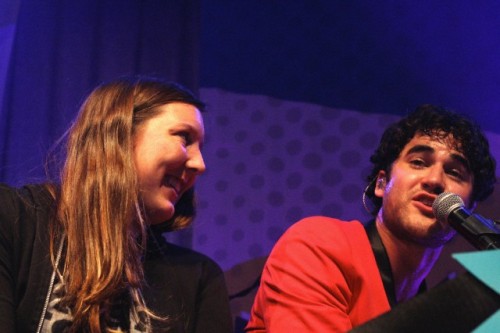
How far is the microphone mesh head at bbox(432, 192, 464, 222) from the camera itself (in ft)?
3.79

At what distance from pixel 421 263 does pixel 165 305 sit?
0.82 meters

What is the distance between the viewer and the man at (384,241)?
1.41 meters

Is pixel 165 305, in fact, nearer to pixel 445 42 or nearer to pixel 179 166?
pixel 179 166

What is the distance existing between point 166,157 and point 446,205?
0.73m

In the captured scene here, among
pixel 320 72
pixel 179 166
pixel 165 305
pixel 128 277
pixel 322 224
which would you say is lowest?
pixel 165 305

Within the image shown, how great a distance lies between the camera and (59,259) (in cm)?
137

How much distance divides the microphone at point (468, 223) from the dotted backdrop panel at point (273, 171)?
4.46 feet

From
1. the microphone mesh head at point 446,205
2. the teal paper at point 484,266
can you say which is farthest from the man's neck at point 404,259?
the teal paper at point 484,266

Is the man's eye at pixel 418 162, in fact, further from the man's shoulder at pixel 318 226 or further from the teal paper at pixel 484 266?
the teal paper at pixel 484 266

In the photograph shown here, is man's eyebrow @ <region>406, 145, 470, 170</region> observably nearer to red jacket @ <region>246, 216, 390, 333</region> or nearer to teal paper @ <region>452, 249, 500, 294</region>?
red jacket @ <region>246, 216, 390, 333</region>

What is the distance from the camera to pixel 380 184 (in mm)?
2037

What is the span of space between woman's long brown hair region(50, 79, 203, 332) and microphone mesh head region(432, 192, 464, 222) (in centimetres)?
72

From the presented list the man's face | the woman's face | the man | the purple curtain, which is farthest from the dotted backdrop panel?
the woman's face

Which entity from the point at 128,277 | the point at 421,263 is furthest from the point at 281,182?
the point at 128,277
